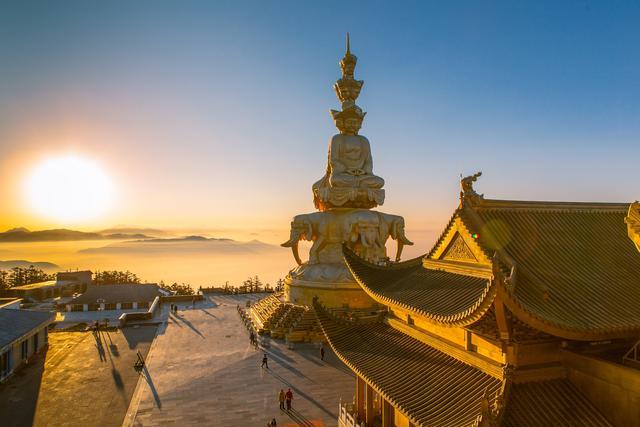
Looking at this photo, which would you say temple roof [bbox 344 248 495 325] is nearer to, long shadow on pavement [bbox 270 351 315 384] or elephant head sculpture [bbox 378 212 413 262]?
long shadow on pavement [bbox 270 351 315 384]

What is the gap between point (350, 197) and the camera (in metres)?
36.0

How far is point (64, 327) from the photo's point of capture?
118ft

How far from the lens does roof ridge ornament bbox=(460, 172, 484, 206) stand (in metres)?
12.2

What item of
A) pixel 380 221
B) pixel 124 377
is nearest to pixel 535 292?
pixel 124 377

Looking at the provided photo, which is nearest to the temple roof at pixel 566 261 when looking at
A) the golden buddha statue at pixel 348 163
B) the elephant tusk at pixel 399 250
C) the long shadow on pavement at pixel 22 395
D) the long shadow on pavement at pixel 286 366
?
the long shadow on pavement at pixel 286 366

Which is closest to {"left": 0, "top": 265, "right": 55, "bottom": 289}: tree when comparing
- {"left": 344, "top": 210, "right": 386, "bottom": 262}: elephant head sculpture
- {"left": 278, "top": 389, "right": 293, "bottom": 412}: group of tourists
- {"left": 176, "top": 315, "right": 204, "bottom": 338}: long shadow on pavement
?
{"left": 176, "top": 315, "right": 204, "bottom": 338}: long shadow on pavement

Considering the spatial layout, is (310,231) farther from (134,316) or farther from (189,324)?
(134,316)

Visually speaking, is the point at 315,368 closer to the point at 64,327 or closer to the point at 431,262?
the point at 431,262

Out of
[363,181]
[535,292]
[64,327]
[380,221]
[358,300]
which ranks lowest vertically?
[64,327]

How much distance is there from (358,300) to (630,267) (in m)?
22.6

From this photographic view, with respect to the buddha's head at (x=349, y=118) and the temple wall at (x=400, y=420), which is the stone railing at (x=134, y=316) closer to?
the buddha's head at (x=349, y=118)

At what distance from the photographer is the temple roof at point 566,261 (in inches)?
352

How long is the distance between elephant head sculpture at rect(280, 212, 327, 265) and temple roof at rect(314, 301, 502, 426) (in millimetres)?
20610

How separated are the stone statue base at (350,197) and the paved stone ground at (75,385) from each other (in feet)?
60.1
